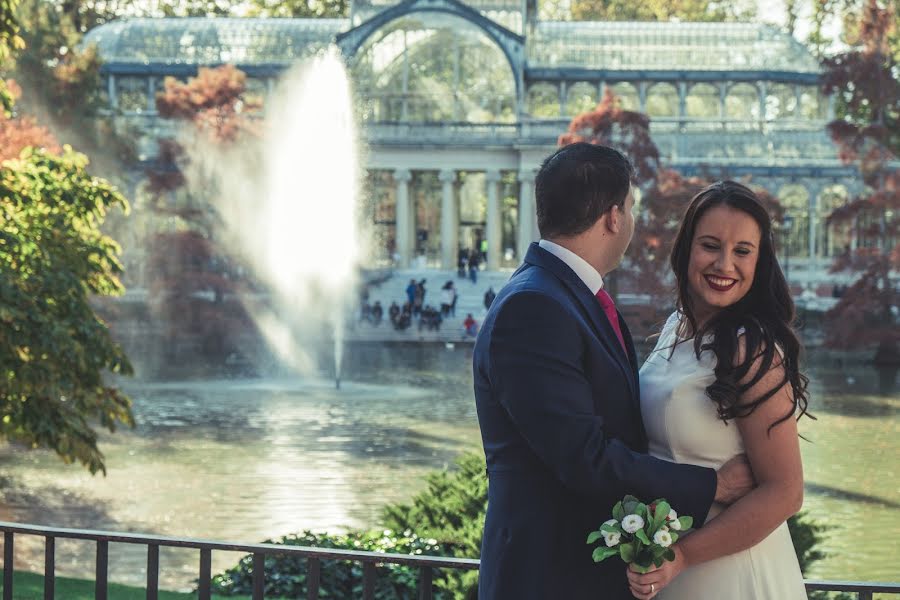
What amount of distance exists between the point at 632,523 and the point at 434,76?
61.2 m

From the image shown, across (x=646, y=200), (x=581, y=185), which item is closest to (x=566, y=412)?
(x=581, y=185)

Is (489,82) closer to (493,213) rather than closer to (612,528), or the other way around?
(493,213)

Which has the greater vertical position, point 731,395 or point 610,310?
point 610,310

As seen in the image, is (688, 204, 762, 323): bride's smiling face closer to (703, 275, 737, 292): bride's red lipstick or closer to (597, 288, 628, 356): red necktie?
(703, 275, 737, 292): bride's red lipstick

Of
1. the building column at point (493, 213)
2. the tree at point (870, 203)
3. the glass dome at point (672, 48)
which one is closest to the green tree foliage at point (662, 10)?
the glass dome at point (672, 48)

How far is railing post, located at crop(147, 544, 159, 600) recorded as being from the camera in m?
5.39

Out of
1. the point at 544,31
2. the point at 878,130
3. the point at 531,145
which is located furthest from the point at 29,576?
the point at 544,31

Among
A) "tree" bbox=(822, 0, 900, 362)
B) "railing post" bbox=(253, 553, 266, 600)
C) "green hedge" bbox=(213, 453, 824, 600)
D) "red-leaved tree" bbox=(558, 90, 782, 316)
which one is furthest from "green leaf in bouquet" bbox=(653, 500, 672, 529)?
"red-leaved tree" bbox=(558, 90, 782, 316)

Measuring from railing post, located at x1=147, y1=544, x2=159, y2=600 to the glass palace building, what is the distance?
180 ft

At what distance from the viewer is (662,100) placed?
63938 millimetres

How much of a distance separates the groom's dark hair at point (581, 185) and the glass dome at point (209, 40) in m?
60.9

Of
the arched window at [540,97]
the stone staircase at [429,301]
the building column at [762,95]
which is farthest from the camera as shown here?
the arched window at [540,97]

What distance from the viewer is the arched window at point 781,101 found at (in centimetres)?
6306

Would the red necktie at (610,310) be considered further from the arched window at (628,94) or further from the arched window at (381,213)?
the arched window at (628,94)
